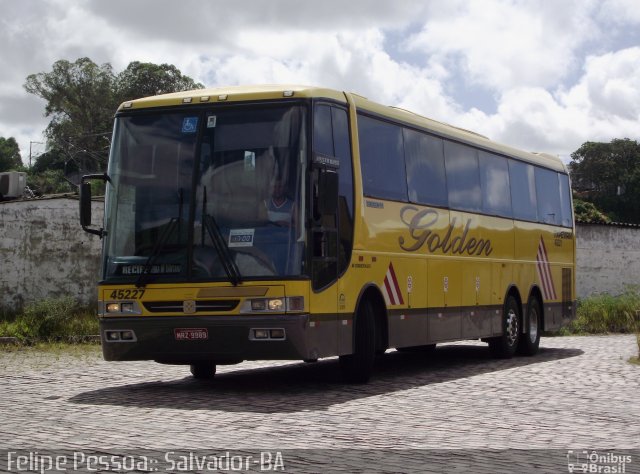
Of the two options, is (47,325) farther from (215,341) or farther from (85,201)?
(215,341)

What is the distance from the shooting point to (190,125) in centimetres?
1403

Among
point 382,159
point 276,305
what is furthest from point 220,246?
point 382,159

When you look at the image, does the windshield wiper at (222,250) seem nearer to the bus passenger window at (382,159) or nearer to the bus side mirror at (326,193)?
the bus side mirror at (326,193)

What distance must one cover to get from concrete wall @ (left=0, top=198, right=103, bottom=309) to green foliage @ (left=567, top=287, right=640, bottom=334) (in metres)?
13.1

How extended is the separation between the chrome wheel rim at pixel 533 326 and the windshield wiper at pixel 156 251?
10344 millimetres

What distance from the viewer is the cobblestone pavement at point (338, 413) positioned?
9117 mm

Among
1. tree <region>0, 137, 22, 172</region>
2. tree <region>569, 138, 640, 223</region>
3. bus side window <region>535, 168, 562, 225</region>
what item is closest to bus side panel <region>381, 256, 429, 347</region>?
bus side window <region>535, 168, 562, 225</region>

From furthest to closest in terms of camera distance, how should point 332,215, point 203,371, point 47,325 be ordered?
1. point 47,325
2. point 203,371
3. point 332,215

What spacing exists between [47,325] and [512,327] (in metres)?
9.69

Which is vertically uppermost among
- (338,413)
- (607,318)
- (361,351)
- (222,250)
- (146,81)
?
(146,81)

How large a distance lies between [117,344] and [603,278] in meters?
29.9

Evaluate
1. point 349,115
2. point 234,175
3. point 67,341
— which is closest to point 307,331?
point 234,175

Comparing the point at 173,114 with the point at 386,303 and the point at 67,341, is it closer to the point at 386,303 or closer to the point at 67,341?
the point at 386,303

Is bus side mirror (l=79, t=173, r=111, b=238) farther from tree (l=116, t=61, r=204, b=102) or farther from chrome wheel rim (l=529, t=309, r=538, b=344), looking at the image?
tree (l=116, t=61, r=204, b=102)
